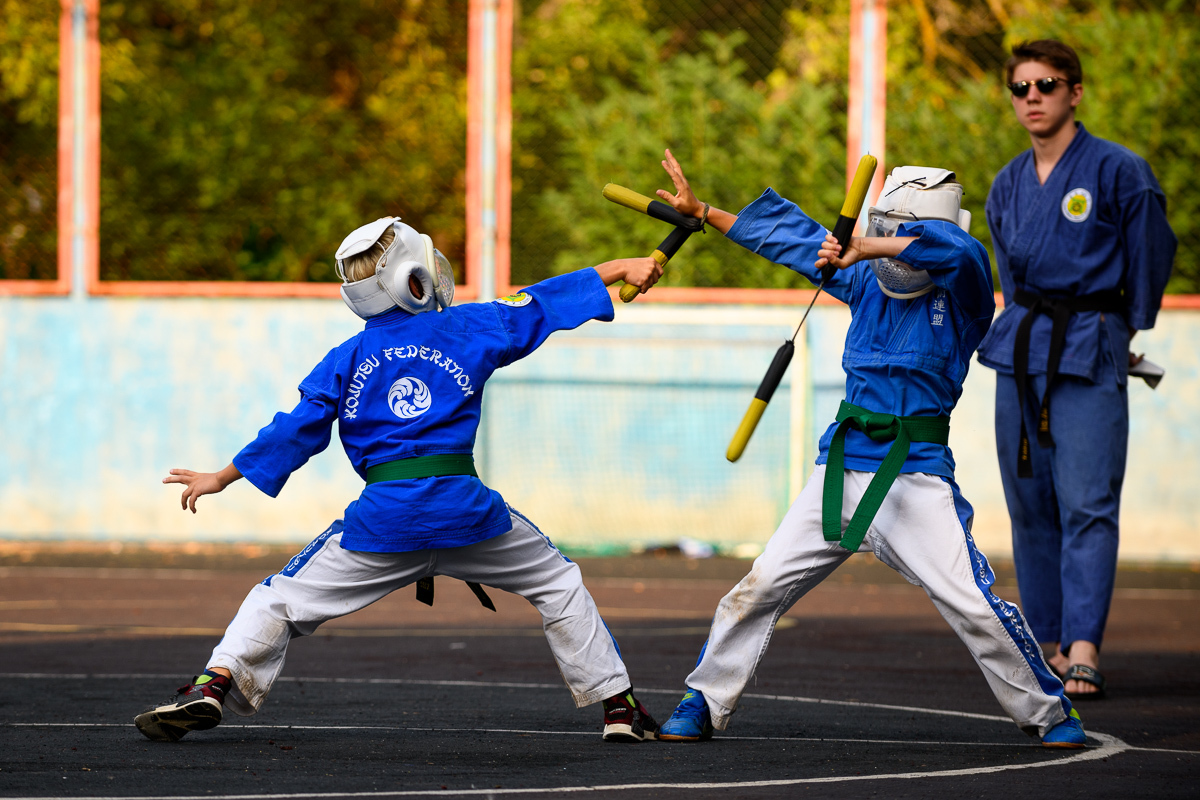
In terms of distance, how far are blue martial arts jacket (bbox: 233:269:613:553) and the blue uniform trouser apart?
228 centimetres

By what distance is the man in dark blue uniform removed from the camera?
603cm

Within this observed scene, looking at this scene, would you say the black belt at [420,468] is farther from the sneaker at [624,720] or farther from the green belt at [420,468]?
the sneaker at [624,720]

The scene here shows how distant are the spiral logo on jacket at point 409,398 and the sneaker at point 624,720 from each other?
1.04 m

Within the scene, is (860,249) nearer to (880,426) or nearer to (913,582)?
(880,426)

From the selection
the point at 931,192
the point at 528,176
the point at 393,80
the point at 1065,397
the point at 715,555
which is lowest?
the point at 715,555

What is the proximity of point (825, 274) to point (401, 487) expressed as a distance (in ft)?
4.70

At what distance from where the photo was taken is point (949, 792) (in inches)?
165

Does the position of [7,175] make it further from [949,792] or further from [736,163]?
[949,792]

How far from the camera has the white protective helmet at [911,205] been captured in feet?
16.1

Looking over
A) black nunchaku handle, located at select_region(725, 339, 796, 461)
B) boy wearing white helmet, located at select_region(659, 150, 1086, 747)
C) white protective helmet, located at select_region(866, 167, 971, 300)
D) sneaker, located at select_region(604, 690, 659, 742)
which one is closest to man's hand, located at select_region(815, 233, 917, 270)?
boy wearing white helmet, located at select_region(659, 150, 1086, 747)

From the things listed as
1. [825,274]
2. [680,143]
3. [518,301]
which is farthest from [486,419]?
[825,274]

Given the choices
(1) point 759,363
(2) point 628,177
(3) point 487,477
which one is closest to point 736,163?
(2) point 628,177

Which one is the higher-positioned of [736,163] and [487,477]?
[736,163]

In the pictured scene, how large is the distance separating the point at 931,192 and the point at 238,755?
2.65 metres
